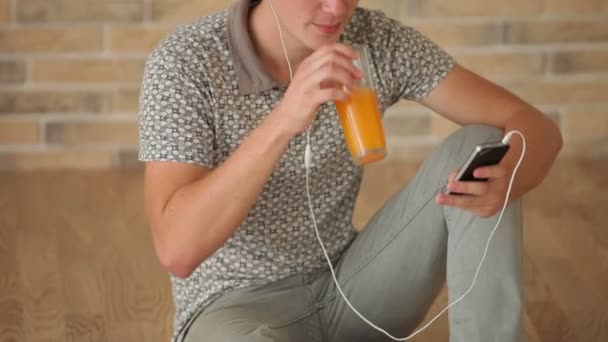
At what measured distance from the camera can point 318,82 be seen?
58.5 inches

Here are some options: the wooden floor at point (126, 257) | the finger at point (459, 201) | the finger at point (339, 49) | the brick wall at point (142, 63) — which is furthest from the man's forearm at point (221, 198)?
the brick wall at point (142, 63)

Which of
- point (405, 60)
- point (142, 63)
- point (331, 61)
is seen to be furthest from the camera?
point (142, 63)

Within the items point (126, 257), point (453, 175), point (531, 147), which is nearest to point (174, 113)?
point (453, 175)

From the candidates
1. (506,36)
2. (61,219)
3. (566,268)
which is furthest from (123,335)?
(506,36)

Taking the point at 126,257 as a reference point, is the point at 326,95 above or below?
above

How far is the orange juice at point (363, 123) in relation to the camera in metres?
1.56

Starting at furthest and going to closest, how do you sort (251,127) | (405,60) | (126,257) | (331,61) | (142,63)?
(142,63) → (126,257) → (405,60) → (251,127) → (331,61)

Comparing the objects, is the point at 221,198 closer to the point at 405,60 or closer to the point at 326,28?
the point at 326,28

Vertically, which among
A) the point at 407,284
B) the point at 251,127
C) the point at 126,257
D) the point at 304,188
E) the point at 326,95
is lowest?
the point at 126,257

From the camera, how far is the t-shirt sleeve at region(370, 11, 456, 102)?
5.97 feet

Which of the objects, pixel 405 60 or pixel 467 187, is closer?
pixel 467 187

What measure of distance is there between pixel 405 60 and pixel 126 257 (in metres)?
1.02

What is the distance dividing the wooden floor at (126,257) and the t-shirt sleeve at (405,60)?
1.90ft

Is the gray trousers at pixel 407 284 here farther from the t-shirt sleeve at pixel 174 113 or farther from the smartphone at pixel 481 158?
the t-shirt sleeve at pixel 174 113
